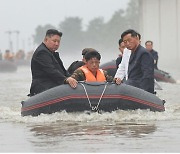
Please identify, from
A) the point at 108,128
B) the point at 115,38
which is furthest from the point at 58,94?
the point at 115,38

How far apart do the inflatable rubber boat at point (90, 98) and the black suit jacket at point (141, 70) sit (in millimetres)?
601

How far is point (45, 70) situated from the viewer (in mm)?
13680

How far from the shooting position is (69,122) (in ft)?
41.4

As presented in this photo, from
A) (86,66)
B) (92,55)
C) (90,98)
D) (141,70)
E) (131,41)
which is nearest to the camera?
(90,98)

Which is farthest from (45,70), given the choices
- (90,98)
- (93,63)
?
(90,98)

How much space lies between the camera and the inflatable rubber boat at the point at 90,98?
12906 millimetres

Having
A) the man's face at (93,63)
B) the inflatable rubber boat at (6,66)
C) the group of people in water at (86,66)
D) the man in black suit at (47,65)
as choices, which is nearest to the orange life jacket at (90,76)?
the group of people in water at (86,66)

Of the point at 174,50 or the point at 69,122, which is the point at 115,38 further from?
the point at 69,122

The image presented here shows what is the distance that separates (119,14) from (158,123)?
532ft

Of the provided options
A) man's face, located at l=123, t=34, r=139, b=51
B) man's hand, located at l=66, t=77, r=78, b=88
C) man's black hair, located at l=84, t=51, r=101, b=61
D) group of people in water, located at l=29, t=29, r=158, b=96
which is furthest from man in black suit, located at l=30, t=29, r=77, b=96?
man's face, located at l=123, t=34, r=139, b=51

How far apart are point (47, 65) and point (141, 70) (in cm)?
167

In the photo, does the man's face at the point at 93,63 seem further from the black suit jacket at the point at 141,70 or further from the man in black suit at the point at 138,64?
the black suit jacket at the point at 141,70

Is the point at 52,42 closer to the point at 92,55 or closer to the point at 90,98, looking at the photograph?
the point at 92,55

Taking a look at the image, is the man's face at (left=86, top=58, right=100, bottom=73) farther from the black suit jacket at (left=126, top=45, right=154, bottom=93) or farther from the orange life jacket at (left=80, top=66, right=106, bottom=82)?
the black suit jacket at (left=126, top=45, right=154, bottom=93)
